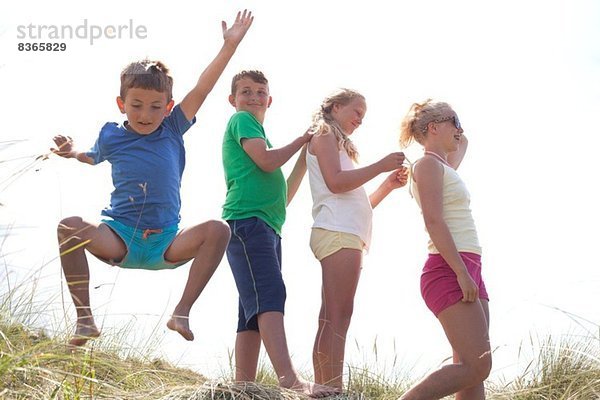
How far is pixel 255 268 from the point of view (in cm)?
475

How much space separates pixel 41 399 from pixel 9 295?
85cm

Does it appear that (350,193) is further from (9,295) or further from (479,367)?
(9,295)

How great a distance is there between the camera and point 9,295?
4.20 metres

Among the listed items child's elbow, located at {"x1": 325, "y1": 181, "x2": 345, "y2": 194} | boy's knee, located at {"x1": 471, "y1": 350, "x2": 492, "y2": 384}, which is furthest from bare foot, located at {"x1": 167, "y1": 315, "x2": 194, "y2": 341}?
boy's knee, located at {"x1": 471, "y1": 350, "x2": 492, "y2": 384}

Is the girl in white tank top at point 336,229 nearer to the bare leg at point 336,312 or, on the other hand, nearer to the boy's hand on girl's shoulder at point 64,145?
the bare leg at point 336,312

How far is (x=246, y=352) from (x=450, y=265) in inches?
51.4

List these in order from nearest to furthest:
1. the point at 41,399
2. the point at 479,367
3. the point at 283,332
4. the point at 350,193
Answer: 1. the point at 41,399
2. the point at 479,367
3. the point at 283,332
4. the point at 350,193

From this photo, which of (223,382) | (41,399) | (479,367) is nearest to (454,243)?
(479,367)

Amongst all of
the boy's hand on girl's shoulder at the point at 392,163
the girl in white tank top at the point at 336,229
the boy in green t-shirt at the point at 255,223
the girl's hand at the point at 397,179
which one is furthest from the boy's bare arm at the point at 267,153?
the girl's hand at the point at 397,179

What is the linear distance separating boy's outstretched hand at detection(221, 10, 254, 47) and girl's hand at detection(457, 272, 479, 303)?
191cm

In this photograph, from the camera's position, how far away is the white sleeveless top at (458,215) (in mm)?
4531

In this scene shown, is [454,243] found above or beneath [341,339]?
above

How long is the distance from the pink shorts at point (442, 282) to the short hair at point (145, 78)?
1.81 metres

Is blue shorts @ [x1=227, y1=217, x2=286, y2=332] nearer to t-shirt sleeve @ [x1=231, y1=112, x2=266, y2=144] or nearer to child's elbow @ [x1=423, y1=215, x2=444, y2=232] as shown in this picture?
t-shirt sleeve @ [x1=231, y1=112, x2=266, y2=144]
